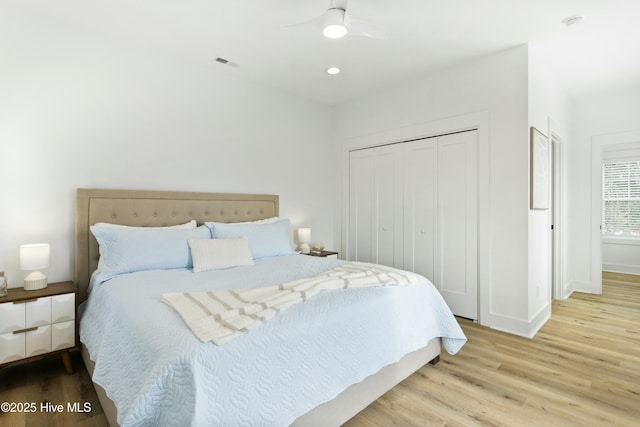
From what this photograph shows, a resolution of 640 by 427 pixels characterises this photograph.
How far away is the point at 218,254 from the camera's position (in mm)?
2650

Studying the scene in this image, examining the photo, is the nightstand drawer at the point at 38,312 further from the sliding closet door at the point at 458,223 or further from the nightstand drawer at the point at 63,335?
the sliding closet door at the point at 458,223

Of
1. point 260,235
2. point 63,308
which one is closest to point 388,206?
point 260,235

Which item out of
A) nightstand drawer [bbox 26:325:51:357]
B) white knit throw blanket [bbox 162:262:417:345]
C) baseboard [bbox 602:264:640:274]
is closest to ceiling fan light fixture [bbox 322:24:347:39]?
white knit throw blanket [bbox 162:262:417:345]

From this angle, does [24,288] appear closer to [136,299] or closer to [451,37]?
[136,299]

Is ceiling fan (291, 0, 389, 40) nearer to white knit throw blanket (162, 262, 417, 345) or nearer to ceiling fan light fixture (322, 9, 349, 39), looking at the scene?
ceiling fan light fixture (322, 9, 349, 39)

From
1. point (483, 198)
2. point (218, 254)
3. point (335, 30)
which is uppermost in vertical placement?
point (335, 30)

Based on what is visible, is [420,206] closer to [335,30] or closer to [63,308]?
[335,30]

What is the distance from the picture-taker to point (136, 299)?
179 centimetres

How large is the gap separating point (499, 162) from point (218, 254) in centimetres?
271

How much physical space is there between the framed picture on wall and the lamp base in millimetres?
4009

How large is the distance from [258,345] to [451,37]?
2.89 meters

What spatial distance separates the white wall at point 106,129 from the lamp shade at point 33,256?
307 millimetres

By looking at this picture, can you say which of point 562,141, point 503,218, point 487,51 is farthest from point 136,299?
point 562,141

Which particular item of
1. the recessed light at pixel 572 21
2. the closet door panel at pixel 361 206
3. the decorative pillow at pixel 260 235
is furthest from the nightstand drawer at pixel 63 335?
the recessed light at pixel 572 21
